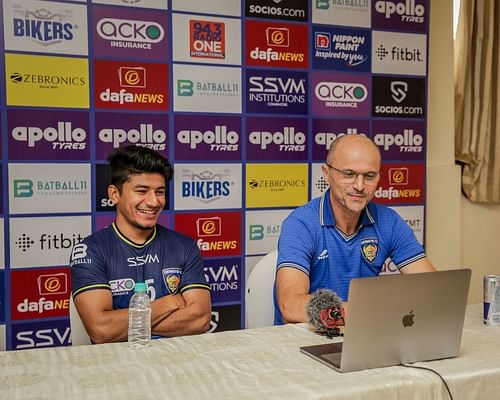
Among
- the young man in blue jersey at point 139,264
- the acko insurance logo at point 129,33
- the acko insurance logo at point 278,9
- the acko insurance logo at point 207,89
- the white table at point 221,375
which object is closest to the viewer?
the white table at point 221,375

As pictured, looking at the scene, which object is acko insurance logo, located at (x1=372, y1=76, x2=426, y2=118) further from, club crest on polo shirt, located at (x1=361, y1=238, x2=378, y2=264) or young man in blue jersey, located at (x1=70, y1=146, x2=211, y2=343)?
young man in blue jersey, located at (x1=70, y1=146, x2=211, y2=343)

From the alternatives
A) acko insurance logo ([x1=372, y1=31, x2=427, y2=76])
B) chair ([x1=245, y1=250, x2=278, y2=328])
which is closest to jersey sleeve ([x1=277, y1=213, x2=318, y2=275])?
chair ([x1=245, y1=250, x2=278, y2=328])

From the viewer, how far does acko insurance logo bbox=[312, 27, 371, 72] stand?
3.38 metres

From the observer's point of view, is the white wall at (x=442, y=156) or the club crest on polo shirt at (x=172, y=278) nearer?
the club crest on polo shirt at (x=172, y=278)

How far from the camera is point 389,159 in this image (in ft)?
11.7

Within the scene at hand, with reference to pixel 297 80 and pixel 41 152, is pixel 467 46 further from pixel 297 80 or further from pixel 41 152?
pixel 41 152

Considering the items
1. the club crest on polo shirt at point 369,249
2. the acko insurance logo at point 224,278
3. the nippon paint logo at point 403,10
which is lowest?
the acko insurance logo at point 224,278

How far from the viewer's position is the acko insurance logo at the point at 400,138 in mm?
3547

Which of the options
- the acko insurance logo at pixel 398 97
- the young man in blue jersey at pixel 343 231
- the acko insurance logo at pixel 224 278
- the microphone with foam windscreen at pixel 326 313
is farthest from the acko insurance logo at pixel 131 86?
the microphone with foam windscreen at pixel 326 313

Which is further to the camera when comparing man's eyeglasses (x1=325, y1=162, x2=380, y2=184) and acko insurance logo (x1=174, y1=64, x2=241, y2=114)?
acko insurance logo (x1=174, y1=64, x2=241, y2=114)

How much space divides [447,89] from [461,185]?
2.09ft

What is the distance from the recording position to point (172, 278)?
219 cm

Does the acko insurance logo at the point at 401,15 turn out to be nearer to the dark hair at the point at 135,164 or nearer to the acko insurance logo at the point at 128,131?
the acko insurance logo at the point at 128,131

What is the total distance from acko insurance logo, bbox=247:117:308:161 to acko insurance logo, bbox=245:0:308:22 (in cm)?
56
